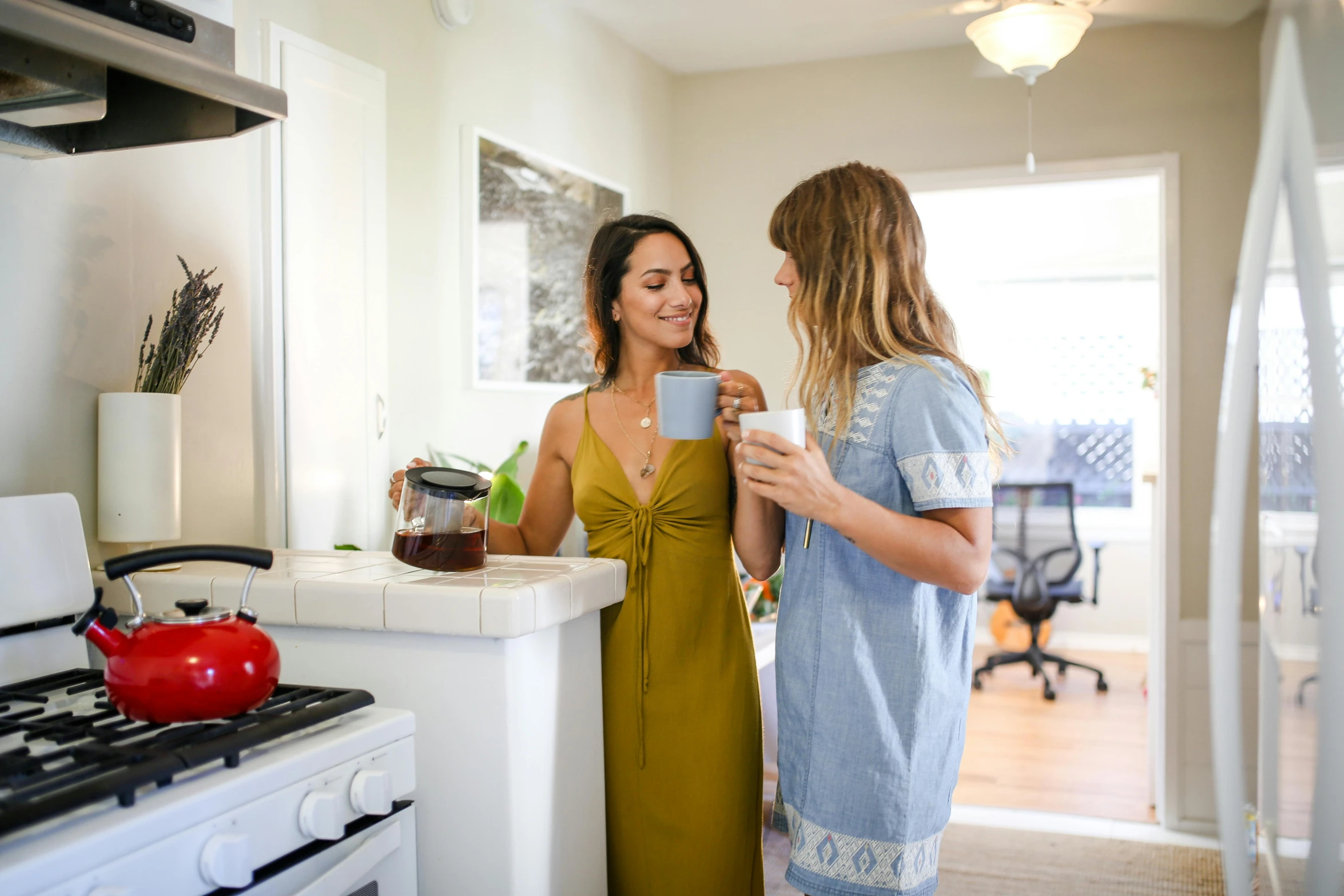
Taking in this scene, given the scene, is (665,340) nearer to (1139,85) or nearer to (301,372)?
(301,372)

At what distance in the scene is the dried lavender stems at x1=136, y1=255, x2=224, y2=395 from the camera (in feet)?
5.38

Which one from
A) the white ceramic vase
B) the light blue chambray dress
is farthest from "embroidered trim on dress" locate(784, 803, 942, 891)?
the white ceramic vase

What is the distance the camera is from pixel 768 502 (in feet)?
4.74

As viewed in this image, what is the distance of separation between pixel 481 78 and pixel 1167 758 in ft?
10.8

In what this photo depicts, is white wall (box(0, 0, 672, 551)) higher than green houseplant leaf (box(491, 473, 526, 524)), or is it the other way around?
white wall (box(0, 0, 672, 551))

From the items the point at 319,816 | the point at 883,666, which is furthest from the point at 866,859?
the point at 319,816

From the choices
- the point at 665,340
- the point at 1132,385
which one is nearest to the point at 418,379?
the point at 665,340

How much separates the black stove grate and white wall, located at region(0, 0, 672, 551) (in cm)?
49

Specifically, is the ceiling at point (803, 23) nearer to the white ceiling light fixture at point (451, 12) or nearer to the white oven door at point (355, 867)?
Answer: the white ceiling light fixture at point (451, 12)

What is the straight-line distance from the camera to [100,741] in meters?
0.97

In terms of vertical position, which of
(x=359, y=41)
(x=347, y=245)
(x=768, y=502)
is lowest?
(x=768, y=502)

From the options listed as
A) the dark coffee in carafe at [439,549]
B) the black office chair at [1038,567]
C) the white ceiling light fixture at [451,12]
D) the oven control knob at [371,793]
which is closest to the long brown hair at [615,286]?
the dark coffee in carafe at [439,549]

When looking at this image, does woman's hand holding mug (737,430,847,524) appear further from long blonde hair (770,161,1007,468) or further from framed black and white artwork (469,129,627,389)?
framed black and white artwork (469,129,627,389)

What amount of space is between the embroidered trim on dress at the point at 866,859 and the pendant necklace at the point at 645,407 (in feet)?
2.32
